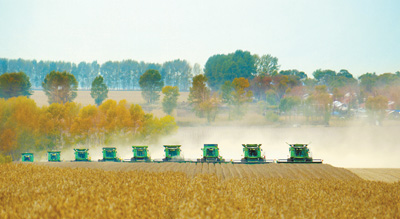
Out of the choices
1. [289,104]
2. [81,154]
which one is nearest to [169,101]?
[289,104]

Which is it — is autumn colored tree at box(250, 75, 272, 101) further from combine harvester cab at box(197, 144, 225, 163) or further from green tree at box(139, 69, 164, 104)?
combine harvester cab at box(197, 144, 225, 163)

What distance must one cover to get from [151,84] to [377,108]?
72498mm

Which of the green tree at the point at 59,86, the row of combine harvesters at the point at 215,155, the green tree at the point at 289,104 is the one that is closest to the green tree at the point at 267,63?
the green tree at the point at 289,104

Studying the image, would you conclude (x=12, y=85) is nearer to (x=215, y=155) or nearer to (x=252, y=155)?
(x=215, y=155)

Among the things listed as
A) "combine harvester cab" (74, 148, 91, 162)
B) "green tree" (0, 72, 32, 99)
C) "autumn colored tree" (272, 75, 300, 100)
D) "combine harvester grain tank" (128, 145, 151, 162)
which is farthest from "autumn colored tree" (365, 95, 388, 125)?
"green tree" (0, 72, 32, 99)

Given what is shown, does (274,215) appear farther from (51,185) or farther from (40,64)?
(40,64)

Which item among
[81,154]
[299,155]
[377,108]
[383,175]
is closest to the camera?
[383,175]

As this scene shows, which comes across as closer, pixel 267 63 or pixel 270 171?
pixel 270 171

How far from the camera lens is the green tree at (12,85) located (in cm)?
9638

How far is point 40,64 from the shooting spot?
17738cm

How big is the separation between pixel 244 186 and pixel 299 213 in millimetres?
5596

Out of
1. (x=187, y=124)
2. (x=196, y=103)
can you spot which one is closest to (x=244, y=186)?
(x=187, y=124)

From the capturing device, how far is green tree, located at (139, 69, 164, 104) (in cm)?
12356

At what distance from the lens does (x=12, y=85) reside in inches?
3848
